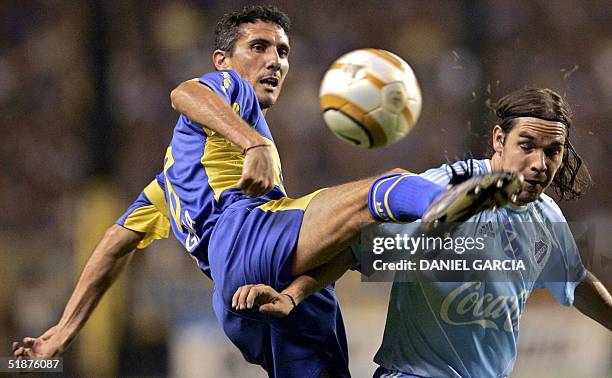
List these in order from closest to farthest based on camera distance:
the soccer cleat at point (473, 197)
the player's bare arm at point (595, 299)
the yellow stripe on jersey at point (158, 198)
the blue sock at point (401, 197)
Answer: the soccer cleat at point (473, 197) < the blue sock at point (401, 197) < the player's bare arm at point (595, 299) < the yellow stripe on jersey at point (158, 198)

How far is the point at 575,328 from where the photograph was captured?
713cm

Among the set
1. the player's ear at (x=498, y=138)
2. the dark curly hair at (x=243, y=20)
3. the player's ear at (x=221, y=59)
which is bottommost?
the player's ear at (x=498, y=138)

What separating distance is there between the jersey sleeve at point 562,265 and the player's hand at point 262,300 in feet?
3.80

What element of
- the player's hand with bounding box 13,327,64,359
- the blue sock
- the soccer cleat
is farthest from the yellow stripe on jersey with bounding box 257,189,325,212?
the player's hand with bounding box 13,327,64,359

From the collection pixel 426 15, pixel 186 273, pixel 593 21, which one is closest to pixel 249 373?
pixel 186 273

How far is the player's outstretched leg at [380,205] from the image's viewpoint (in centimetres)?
302

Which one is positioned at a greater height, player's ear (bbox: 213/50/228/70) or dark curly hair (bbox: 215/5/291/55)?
dark curly hair (bbox: 215/5/291/55)

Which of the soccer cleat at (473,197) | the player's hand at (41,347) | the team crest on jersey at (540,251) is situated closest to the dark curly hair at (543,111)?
the team crest on jersey at (540,251)

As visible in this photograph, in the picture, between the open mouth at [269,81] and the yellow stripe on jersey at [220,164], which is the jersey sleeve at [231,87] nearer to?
the yellow stripe on jersey at [220,164]

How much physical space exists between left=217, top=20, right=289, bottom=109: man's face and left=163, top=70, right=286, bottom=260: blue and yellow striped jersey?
32cm

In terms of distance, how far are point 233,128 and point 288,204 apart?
472 millimetres

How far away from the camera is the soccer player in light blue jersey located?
374 cm

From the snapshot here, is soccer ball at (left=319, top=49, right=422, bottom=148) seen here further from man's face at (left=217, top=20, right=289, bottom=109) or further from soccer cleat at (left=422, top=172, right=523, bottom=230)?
man's face at (left=217, top=20, right=289, bottom=109)

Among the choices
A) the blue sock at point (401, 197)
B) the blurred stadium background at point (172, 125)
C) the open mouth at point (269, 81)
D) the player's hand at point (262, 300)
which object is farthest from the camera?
the blurred stadium background at point (172, 125)
